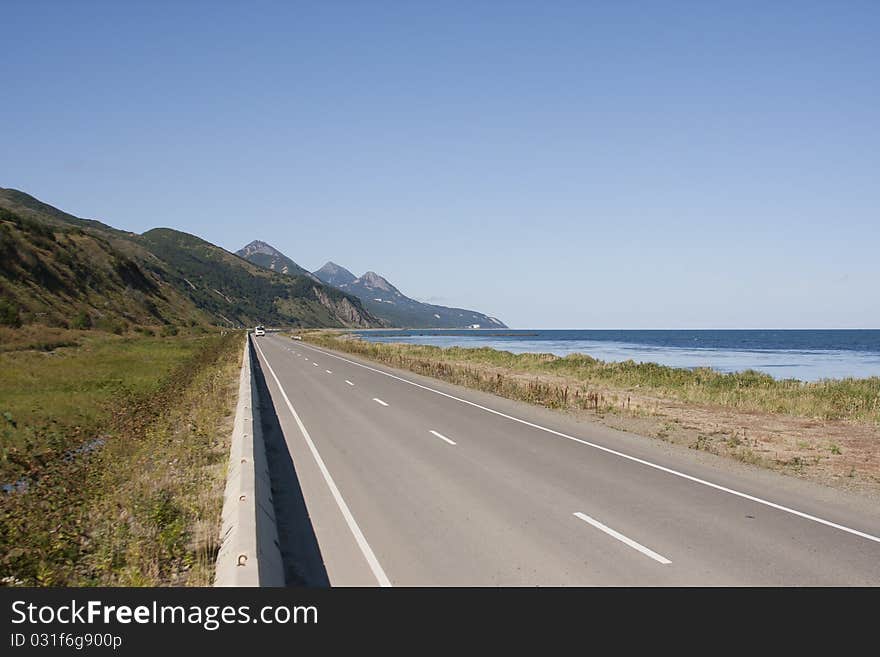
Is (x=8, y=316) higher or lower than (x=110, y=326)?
higher

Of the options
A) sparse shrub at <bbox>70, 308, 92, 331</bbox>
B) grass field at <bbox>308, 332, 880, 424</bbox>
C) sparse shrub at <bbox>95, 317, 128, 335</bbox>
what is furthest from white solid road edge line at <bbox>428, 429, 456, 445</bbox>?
sparse shrub at <bbox>95, 317, 128, 335</bbox>

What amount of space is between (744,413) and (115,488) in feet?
60.8

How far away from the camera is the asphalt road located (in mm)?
6305

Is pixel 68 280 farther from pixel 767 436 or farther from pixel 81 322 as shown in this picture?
pixel 767 436

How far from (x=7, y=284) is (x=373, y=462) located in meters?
61.1

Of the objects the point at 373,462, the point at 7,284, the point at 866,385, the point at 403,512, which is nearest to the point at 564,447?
the point at 373,462

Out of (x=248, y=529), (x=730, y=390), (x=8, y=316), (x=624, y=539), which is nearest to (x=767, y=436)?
(x=730, y=390)

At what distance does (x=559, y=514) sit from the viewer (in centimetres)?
834

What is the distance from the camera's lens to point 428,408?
20250mm

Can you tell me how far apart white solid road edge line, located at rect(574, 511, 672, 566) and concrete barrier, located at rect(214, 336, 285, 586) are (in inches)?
152

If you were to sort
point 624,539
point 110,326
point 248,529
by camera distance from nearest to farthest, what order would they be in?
1. point 248,529
2. point 624,539
3. point 110,326

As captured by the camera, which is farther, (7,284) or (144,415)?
(7,284)

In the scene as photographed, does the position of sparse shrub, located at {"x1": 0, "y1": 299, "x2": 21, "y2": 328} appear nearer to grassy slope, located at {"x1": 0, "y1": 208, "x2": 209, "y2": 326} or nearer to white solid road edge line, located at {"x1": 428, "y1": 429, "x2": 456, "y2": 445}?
grassy slope, located at {"x1": 0, "y1": 208, "x2": 209, "y2": 326}
